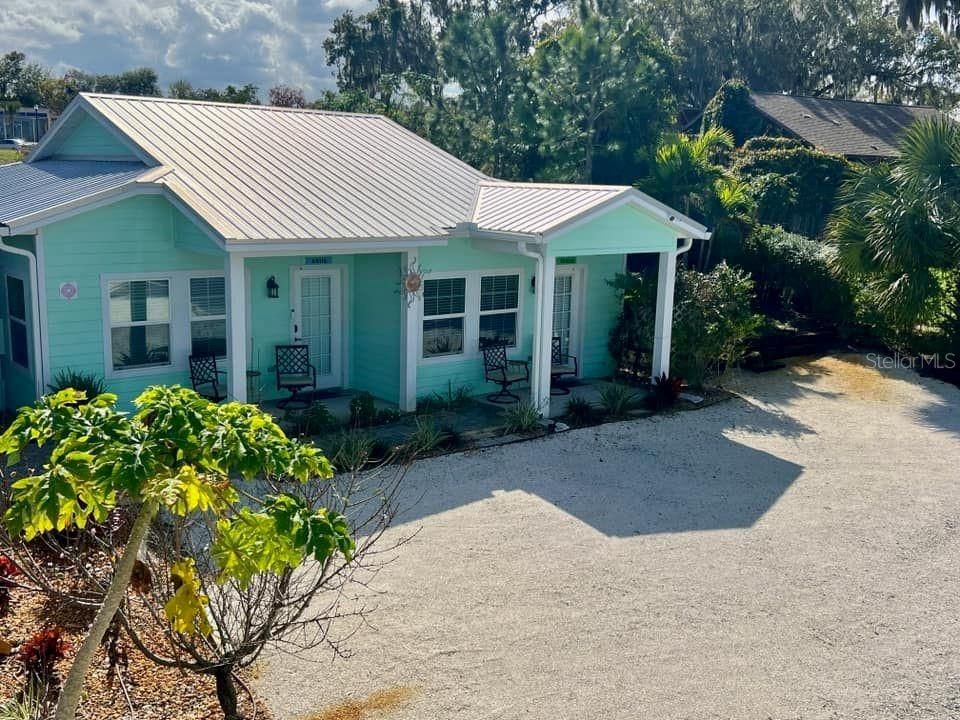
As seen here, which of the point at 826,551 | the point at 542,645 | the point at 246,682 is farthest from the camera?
the point at 826,551

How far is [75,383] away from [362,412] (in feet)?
11.9

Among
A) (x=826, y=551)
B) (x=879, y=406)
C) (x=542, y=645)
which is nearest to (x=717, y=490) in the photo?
(x=826, y=551)

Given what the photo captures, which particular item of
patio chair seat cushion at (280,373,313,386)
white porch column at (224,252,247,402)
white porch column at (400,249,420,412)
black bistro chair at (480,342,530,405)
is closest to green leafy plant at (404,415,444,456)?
white porch column at (400,249,420,412)

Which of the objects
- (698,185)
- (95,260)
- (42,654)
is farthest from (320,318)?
(698,185)

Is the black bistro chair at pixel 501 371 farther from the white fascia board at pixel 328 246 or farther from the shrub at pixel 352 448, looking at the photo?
the shrub at pixel 352 448

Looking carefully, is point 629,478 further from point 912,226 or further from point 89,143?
point 89,143

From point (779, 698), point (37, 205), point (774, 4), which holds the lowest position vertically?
point (779, 698)

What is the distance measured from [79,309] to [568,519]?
663 centimetres

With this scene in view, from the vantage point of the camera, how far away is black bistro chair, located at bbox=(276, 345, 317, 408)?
1360 centimetres

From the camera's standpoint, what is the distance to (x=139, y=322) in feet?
41.1

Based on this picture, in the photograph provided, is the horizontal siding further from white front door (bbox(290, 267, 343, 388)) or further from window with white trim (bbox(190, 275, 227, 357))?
white front door (bbox(290, 267, 343, 388))

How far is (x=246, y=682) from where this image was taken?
259 inches

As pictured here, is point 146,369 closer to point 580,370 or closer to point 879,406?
point 580,370

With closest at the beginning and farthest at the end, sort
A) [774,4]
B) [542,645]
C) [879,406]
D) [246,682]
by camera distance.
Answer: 1. [246,682]
2. [542,645]
3. [879,406]
4. [774,4]
